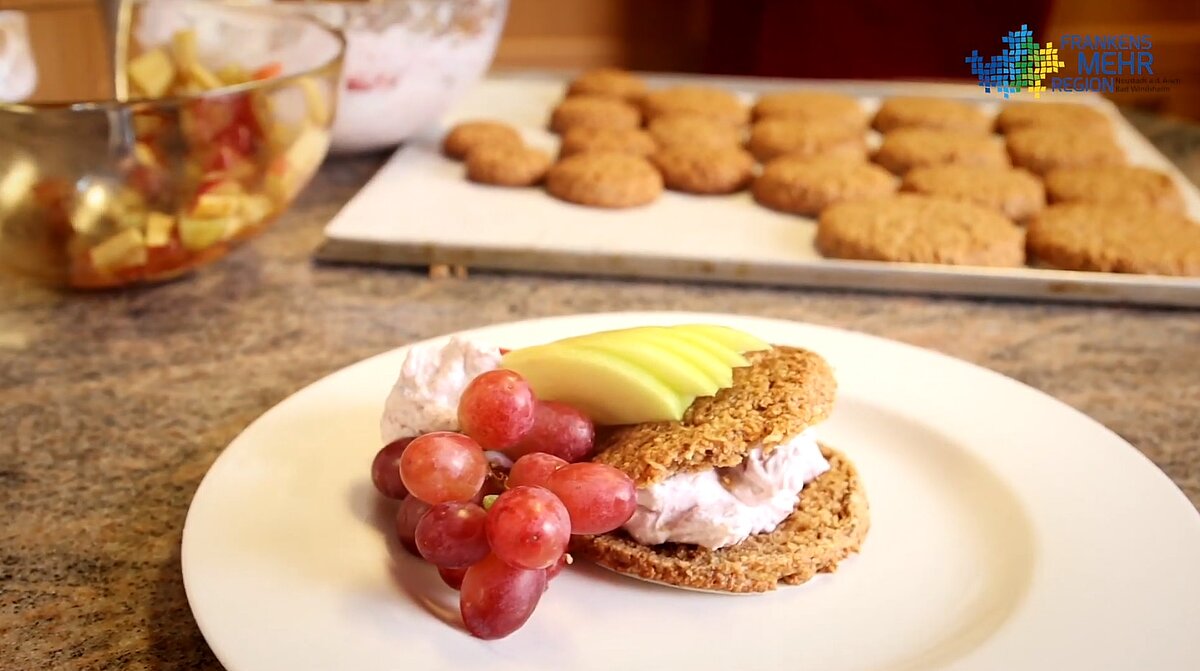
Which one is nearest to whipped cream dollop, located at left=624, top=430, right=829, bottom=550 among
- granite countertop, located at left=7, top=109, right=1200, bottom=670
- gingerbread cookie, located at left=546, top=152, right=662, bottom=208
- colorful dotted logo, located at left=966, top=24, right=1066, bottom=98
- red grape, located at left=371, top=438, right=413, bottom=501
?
red grape, located at left=371, top=438, right=413, bottom=501

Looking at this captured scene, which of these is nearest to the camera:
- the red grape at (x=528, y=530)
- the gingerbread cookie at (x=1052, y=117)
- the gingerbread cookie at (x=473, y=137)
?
the red grape at (x=528, y=530)

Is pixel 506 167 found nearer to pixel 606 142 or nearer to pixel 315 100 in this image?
pixel 606 142

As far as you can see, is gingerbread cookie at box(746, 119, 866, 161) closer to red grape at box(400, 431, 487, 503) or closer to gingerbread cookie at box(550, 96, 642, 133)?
gingerbread cookie at box(550, 96, 642, 133)

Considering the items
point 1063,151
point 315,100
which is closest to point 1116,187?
point 1063,151

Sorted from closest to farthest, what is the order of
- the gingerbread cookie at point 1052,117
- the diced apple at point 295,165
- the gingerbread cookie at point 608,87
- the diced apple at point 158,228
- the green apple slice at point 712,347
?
the green apple slice at point 712,347
the diced apple at point 158,228
the diced apple at point 295,165
the gingerbread cookie at point 1052,117
the gingerbread cookie at point 608,87

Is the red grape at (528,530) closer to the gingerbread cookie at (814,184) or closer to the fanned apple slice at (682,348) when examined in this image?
the fanned apple slice at (682,348)

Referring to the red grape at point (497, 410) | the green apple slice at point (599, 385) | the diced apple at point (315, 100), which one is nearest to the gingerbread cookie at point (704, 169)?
the diced apple at point (315, 100)
